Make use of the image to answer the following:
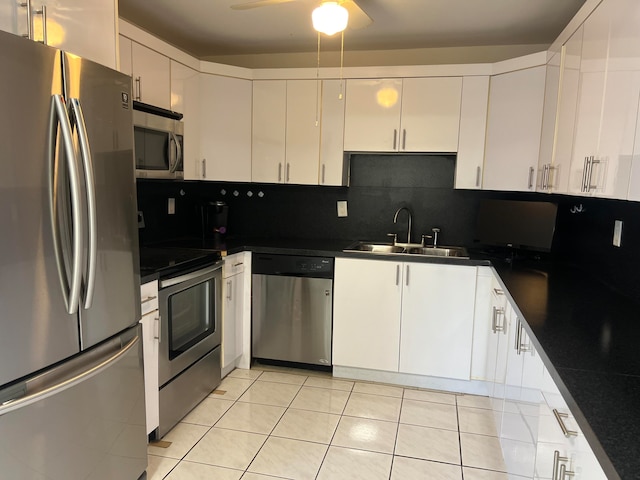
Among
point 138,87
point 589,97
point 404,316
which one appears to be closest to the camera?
point 589,97

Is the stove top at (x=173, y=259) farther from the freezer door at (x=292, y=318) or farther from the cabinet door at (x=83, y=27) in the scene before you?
the cabinet door at (x=83, y=27)

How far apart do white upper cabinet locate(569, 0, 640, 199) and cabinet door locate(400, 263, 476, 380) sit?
1098mm

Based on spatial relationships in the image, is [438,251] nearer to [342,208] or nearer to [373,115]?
[342,208]

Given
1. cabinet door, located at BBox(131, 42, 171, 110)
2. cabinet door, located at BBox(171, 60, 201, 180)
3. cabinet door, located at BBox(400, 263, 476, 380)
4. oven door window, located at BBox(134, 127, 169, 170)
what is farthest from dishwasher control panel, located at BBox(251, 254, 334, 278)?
cabinet door, located at BBox(131, 42, 171, 110)

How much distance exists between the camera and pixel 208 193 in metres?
4.01

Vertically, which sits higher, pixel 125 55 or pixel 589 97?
pixel 125 55

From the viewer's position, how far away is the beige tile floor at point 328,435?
226cm

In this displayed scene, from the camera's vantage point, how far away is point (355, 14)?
7.97 feet

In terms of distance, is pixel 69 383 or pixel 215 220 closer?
pixel 69 383

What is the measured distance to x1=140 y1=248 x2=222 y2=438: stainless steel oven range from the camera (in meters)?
2.45

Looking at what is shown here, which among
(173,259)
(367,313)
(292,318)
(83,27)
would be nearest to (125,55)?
(83,27)

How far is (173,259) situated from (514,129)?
2.35 metres

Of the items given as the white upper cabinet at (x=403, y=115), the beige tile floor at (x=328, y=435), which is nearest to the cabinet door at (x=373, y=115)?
the white upper cabinet at (x=403, y=115)

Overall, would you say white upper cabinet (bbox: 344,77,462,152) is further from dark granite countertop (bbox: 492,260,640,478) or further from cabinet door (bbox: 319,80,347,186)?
dark granite countertop (bbox: 492,260,640,478)
